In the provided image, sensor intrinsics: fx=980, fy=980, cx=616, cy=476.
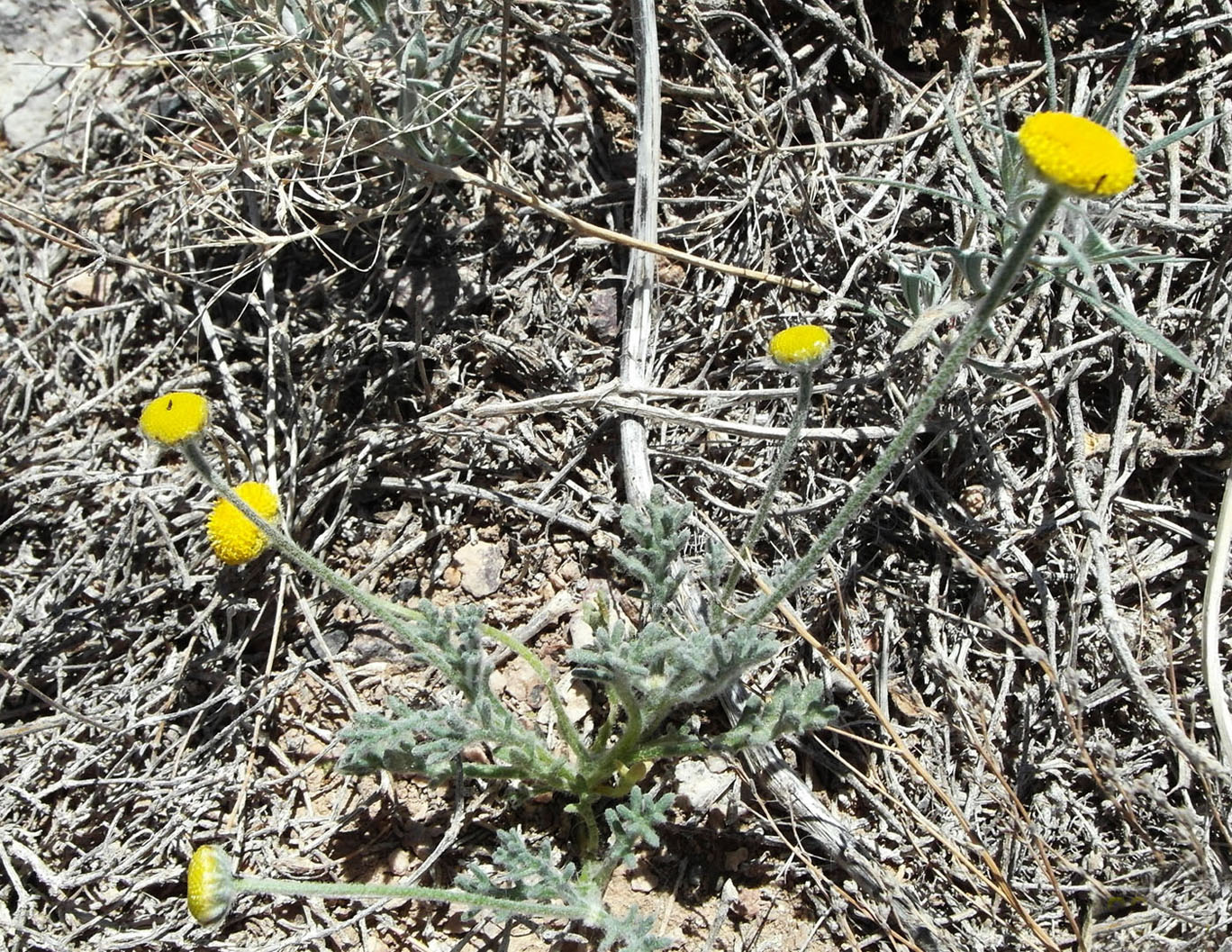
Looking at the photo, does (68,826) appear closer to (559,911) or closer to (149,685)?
(149,685)

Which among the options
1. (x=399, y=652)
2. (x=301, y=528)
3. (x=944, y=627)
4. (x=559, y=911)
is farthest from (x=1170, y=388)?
(x=301, y=528)

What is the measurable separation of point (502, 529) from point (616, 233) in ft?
3.23

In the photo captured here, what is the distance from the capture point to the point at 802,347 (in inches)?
81.1

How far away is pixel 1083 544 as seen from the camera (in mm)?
2744

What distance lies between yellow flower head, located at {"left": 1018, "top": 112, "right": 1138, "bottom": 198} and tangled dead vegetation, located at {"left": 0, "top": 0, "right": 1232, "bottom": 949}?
87 cm

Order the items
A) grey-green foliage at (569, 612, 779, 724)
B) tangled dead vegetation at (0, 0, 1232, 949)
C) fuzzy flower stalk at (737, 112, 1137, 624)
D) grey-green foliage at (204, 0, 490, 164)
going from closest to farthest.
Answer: fuzzy flower stalk at (737, 112, 1137, 624)
grey-green foliage at (569, 612, 779, 724)
tangled dead vegetation at (0, 0, 1232, 949)
grey-green foliage at (204, 0, 490, 164)

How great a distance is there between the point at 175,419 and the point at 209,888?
98 cm

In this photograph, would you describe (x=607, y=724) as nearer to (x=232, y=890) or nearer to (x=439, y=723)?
(x=439, y=723)

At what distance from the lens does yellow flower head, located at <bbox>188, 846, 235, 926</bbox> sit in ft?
6.72

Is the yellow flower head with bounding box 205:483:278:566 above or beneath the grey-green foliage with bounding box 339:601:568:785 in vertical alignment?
above

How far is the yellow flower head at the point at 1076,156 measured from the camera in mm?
1546

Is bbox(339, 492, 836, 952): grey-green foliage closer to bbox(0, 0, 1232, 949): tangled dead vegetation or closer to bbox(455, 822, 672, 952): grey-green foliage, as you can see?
bbox(455, 822, 672, 952): grey-green foliage

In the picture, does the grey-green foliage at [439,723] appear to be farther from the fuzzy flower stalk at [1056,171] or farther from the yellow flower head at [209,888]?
the fuzzy flower stalk at [1056,171]

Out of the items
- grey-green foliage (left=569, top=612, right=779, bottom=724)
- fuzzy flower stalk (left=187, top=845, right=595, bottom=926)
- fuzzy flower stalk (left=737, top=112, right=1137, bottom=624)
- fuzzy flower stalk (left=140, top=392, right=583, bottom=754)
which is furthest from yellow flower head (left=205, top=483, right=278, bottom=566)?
fuzzy flower stalk (left=737, top=112, right=1137, bottom=624)
